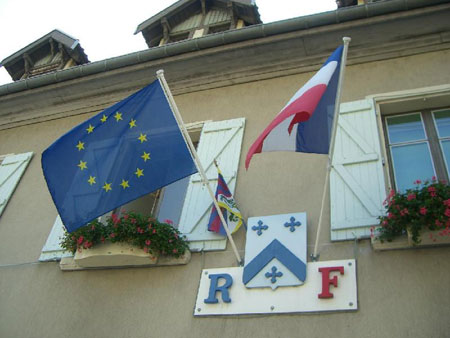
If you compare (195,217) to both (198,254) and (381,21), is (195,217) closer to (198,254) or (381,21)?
(198,254)

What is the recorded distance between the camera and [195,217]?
527 centimetres

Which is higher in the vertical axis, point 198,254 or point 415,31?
point 415,31

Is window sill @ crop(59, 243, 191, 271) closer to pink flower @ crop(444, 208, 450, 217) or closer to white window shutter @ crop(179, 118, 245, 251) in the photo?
white window shutter @ crop(179, 118, 245, 251)

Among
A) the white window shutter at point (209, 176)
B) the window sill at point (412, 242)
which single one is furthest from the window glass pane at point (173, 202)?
the window sill at point (412, 242)

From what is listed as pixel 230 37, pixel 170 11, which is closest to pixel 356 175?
pixel 230 37

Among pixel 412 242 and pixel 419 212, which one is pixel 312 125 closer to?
pixel 419 212

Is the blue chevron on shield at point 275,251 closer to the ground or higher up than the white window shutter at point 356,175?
closer to the ground

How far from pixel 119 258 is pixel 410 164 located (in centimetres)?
298

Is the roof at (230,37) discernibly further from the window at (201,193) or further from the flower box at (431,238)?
the flower box at (431,238)

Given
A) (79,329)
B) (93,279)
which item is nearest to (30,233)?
(93,279)

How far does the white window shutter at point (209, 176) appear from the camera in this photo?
5.05 meters

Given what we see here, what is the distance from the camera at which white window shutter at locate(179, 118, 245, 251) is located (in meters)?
5.05

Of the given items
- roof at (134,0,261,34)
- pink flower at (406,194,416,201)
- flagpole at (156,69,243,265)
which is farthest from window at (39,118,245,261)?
roof at (134,0,261,34)

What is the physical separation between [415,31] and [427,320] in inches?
140
